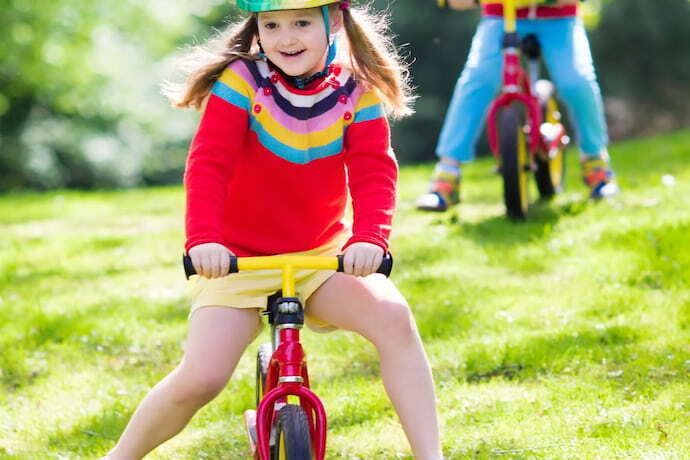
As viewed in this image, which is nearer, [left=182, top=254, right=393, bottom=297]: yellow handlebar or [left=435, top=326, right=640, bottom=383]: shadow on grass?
[left=182, top=254, right=393, bottom=297]: yellow handlebar

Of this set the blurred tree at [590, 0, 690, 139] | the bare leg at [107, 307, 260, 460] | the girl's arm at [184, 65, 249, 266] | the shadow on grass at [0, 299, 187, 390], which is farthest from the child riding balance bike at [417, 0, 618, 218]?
the blurred tree at [590, 0, 690, 139]

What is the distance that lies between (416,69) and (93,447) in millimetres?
10725

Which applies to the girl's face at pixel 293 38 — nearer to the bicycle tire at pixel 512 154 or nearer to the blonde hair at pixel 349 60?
the blonde hair at pixel 349 60

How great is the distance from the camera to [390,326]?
2928 millimetres

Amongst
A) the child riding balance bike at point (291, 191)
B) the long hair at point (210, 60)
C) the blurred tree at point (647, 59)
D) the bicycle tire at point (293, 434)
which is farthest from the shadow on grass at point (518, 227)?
the blurred tree at point (647, 59)

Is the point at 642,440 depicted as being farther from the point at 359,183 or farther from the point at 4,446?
the point at 4,446

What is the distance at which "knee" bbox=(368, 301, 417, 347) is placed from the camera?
2.93 m

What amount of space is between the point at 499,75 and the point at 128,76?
8.77 m

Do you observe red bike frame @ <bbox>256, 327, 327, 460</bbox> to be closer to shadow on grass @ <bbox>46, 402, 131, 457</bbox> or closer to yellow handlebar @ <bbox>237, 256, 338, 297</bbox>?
yellow handlebar @ <bbox>237, 256, 338, 297</bbox>

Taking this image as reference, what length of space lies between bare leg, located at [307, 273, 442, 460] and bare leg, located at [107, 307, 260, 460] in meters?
0.29

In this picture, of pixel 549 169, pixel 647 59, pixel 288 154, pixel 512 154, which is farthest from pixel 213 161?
pixel 647 59

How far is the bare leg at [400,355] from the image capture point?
289 cm

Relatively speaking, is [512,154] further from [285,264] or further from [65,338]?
[285,264]

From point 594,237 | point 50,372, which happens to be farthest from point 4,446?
point 594,237
